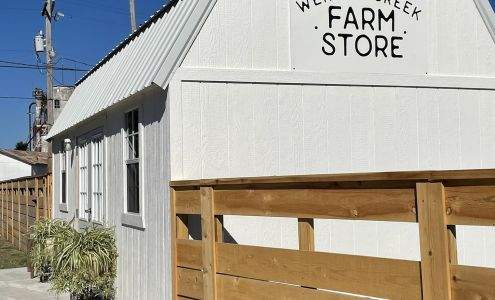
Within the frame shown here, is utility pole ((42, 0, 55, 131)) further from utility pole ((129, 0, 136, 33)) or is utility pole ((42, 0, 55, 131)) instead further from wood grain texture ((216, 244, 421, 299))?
wood grain texture ((216, 244, 421, 299))

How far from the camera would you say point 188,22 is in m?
6.34

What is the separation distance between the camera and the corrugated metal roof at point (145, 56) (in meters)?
6.27

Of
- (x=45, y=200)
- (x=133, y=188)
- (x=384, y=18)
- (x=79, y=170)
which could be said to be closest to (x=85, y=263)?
(x=133, y=188)

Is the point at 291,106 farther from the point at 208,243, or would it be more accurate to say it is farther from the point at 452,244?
the point at 452,244

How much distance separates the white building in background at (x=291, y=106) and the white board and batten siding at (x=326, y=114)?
0.01 m

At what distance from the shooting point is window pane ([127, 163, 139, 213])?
748 cm

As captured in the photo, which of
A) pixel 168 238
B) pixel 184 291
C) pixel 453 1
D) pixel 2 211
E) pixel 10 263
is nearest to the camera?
pixel 184 291

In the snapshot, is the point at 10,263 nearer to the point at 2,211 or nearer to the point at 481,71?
the point at 2,211

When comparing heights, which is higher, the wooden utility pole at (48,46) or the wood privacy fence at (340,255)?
the wooden utility pole at (48,46)

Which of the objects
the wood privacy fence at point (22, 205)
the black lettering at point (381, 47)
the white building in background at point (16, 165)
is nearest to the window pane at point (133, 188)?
the black lettering at point (381, 47)

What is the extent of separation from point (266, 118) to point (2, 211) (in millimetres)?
16728

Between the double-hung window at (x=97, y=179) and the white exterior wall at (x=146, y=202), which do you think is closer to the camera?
the white exterior wall at (x=146, y=202)

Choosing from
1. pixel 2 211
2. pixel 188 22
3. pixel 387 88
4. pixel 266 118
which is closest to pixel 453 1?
pixel 387 88

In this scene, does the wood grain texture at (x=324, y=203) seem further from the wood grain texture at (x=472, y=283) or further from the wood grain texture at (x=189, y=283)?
the wood grain texture at (x=189, y=283)
